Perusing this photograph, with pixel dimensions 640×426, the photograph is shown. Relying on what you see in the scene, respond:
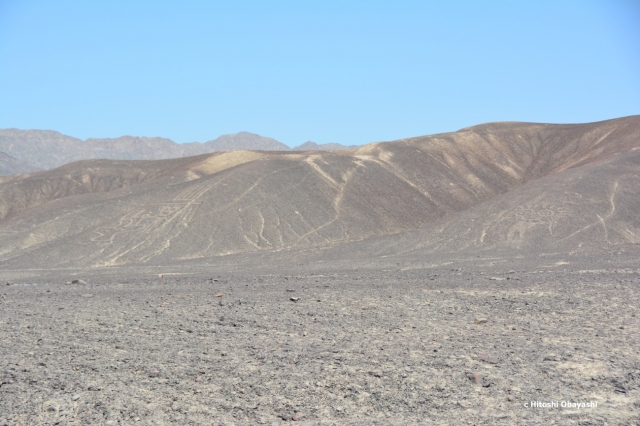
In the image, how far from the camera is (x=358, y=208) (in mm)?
44000

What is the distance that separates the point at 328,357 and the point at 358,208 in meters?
34.7

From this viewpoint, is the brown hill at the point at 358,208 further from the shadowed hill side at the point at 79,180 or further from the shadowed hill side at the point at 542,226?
the shadowed hill side at the point at 79,180

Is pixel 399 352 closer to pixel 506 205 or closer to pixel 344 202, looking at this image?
pixel 506 205

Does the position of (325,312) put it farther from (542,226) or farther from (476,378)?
(542,226)

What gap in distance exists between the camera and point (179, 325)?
12125 millimetres

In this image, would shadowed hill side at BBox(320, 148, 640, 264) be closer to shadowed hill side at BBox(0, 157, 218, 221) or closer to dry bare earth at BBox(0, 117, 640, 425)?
dry bare earth at BBox(0, 117, 640, 425)

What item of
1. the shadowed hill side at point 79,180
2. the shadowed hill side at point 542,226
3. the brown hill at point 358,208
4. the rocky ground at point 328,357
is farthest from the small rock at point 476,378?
the shadowed hill side at point 79,180

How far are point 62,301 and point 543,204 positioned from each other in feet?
91.2

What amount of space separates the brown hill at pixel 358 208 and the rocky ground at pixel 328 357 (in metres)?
17.5

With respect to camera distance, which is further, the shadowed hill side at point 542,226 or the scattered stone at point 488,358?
the shadowed hill side at point 542,226

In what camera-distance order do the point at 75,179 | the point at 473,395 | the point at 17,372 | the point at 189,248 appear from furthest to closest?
the point at 75,179, the point at 189,248, the point at 17,372, the point at 473,395

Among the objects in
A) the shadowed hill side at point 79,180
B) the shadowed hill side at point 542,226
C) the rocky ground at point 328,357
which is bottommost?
the rocky ground at point 328,357

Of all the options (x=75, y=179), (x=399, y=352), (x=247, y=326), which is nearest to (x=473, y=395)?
(x=399, y=352)

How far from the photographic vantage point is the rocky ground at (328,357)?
24.5 ft
